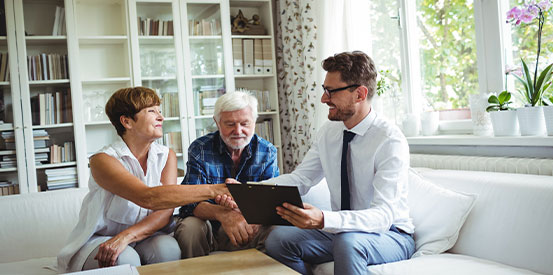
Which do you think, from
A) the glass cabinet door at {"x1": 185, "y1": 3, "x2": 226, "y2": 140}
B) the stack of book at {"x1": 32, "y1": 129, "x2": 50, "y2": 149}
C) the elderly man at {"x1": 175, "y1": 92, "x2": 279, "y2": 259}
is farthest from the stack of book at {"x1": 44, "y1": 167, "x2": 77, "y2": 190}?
the elderly man at {"x1": 175, "y1": 92, "x2": 279, "y2": 259}

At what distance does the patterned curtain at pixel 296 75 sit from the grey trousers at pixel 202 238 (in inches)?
70.2

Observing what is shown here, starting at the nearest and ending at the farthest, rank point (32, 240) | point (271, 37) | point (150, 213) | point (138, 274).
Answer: point (138, 274) < point (150, 213) < point (32, 240) < point (271, 37)

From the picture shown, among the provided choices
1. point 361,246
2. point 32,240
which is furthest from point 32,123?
point 361,246

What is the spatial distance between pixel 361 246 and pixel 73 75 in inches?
113

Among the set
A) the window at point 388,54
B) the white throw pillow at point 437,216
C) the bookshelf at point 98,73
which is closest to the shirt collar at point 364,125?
the white throw pillow at point 437,216

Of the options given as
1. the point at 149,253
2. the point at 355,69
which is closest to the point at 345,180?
the point at 355,69

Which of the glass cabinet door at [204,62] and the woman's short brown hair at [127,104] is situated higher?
the glass cabinet door at [204,62]

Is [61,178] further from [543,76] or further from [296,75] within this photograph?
[543,76]

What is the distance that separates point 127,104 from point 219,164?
500mm

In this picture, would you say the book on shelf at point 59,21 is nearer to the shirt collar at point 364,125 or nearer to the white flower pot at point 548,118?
the shirt collar at point 364,125

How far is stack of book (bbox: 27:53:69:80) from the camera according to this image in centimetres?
376

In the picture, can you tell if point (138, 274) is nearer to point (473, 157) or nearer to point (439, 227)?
point (439, 227)

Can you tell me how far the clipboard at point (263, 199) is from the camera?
1614mm

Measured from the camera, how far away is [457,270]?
1.70m
